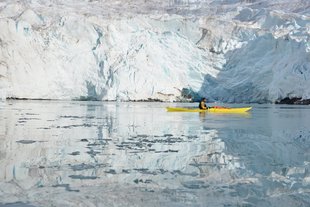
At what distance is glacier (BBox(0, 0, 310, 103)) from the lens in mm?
32688

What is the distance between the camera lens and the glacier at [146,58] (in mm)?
32688

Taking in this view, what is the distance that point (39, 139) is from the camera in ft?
26.2

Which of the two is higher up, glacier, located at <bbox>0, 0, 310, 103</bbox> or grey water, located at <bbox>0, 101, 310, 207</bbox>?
glacier, located at <bbox>0, 0, 310, 103</bbox>

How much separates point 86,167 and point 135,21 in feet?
113

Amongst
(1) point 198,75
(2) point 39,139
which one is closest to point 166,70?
(1) point 198,75

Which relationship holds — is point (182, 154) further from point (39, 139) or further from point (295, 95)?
point (295, 95)

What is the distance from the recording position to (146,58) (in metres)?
33.8

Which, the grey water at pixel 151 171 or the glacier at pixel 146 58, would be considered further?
the glacier at pixel 146 58

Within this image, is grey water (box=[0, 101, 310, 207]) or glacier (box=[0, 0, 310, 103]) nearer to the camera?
grey water (box=[0, 101, 310, 207])

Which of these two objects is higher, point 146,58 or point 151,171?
point 146,58

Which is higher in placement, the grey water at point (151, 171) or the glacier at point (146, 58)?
the glacier at point (146, 58)

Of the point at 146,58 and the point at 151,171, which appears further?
the point at 146,58

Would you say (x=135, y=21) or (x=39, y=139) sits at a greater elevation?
(x=135, y=21)

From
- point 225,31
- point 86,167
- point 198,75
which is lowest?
point 86,167
